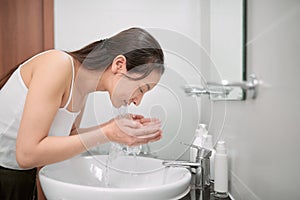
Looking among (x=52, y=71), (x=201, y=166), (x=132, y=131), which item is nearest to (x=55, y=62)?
(x=52, y=71)

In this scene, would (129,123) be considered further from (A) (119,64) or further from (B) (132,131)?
(A) (119,64)

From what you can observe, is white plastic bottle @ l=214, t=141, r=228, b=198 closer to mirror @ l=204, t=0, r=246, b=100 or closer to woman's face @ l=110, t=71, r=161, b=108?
mirror @ l=204, t=0, r=246, b=100

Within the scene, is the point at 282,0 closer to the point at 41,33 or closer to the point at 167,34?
the point at 167,34

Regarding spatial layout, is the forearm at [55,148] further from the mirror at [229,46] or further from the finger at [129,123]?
the mirror at [229,46]

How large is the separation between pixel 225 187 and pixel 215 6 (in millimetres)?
795

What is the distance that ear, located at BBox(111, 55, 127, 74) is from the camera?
820 millimetres

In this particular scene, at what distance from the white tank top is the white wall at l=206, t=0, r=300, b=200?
1.56ft

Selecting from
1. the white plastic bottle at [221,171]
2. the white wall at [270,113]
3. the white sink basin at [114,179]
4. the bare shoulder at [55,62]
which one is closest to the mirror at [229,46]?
the white wall at [270,113]

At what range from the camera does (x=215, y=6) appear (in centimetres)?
140

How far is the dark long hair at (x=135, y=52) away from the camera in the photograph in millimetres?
792

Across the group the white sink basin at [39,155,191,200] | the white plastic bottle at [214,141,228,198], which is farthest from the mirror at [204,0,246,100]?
the white sink basin at [39,155,191,200]

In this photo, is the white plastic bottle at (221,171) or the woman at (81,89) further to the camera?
the white plastic bottle at (221,171)

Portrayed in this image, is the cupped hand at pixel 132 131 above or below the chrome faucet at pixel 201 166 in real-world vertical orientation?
above

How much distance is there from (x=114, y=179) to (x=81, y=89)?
0.30m
